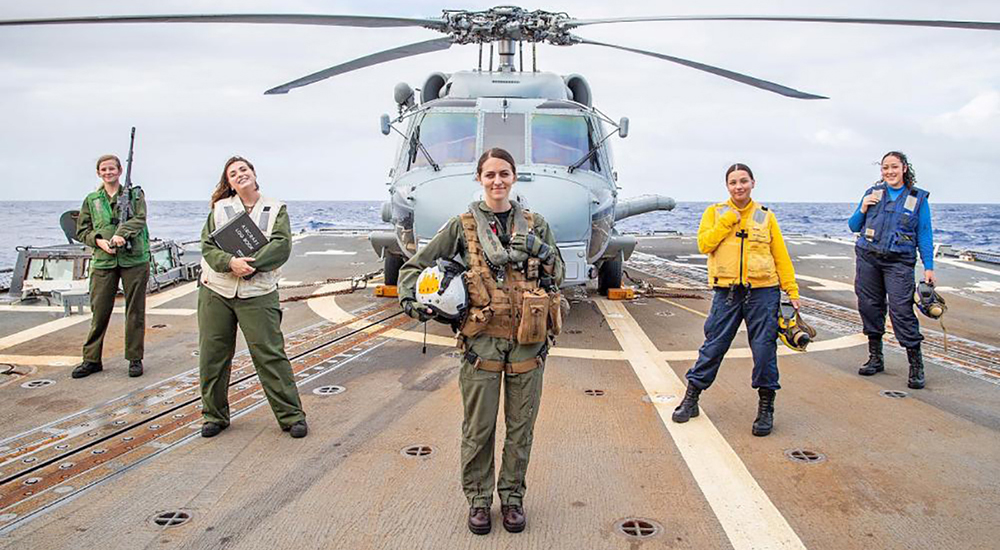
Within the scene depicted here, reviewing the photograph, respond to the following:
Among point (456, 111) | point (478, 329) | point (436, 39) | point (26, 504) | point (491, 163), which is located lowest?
point (26, 504)

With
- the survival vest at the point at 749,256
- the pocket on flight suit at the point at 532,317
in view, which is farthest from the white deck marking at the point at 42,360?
the survival vest at the point at 749,256

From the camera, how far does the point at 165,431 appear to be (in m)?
4.52

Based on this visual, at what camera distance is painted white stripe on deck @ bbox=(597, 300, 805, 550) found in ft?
10.4

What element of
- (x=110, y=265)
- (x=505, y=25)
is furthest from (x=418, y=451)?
(x=505, y=25)

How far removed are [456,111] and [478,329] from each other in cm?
594

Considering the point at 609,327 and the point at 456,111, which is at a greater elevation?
the point at 456,111

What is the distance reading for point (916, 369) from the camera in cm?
561

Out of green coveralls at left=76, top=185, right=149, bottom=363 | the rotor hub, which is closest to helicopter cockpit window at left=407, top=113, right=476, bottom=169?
the rotor hub

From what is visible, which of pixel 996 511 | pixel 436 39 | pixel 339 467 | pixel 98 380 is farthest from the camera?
pixel 436 39

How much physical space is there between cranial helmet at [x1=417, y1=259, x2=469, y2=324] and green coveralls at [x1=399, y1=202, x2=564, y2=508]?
4.2 inches

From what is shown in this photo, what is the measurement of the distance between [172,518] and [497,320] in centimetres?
181

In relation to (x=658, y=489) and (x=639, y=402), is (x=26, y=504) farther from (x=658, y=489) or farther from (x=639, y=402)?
(x=639, y=402)

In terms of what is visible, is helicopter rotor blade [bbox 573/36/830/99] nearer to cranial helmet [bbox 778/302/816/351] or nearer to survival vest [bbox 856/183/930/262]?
survival vest [bbox 856/183/930/262]

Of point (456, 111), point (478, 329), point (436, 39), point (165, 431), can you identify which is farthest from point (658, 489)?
point (436, 39)
